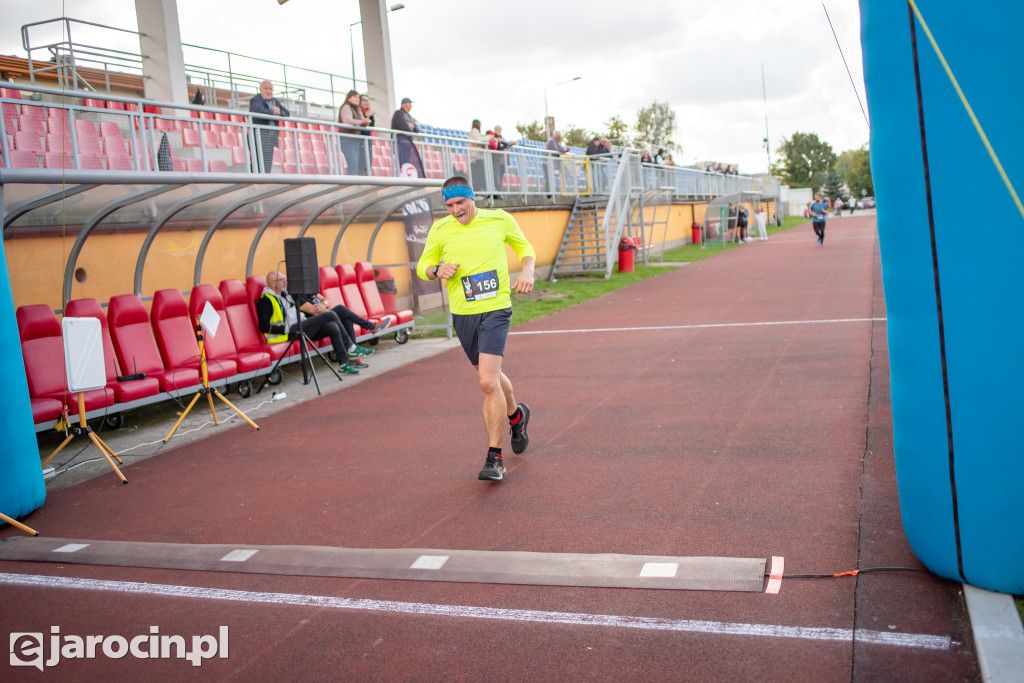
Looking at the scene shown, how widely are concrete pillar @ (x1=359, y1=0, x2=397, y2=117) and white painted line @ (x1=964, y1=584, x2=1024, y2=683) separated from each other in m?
20.2

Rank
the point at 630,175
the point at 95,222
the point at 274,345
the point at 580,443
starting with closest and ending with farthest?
the point at 580,443 < the point at 95,222 < the point at 274,345 < the point at 630,175

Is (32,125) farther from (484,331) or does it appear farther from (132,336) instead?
(484,331)

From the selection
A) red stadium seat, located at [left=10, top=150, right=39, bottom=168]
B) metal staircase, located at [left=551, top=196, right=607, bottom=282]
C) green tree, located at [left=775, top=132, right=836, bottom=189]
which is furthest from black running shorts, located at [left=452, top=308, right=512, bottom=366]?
green tree, located at [left=775, top=132, right=836, bottom=189]

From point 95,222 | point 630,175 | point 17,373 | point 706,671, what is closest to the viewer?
point 706,671

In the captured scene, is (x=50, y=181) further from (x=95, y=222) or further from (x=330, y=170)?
(x=330, y=170)

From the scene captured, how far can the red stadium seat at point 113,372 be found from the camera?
29.5 feet

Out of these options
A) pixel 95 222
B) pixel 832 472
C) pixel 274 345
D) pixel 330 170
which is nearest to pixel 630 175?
pixel 330 170

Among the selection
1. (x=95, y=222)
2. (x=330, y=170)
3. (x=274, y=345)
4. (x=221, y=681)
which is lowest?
(x=221, y=681)

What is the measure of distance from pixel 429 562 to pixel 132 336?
6830 mm

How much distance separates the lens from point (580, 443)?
716 centimetres

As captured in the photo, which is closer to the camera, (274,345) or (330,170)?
(274,345)

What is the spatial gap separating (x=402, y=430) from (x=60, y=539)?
329cm

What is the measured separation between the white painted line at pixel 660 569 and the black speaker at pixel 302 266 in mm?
7468

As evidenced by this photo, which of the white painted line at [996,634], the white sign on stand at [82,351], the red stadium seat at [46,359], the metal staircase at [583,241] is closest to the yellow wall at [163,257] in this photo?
the red stadium seat at [46,359]
